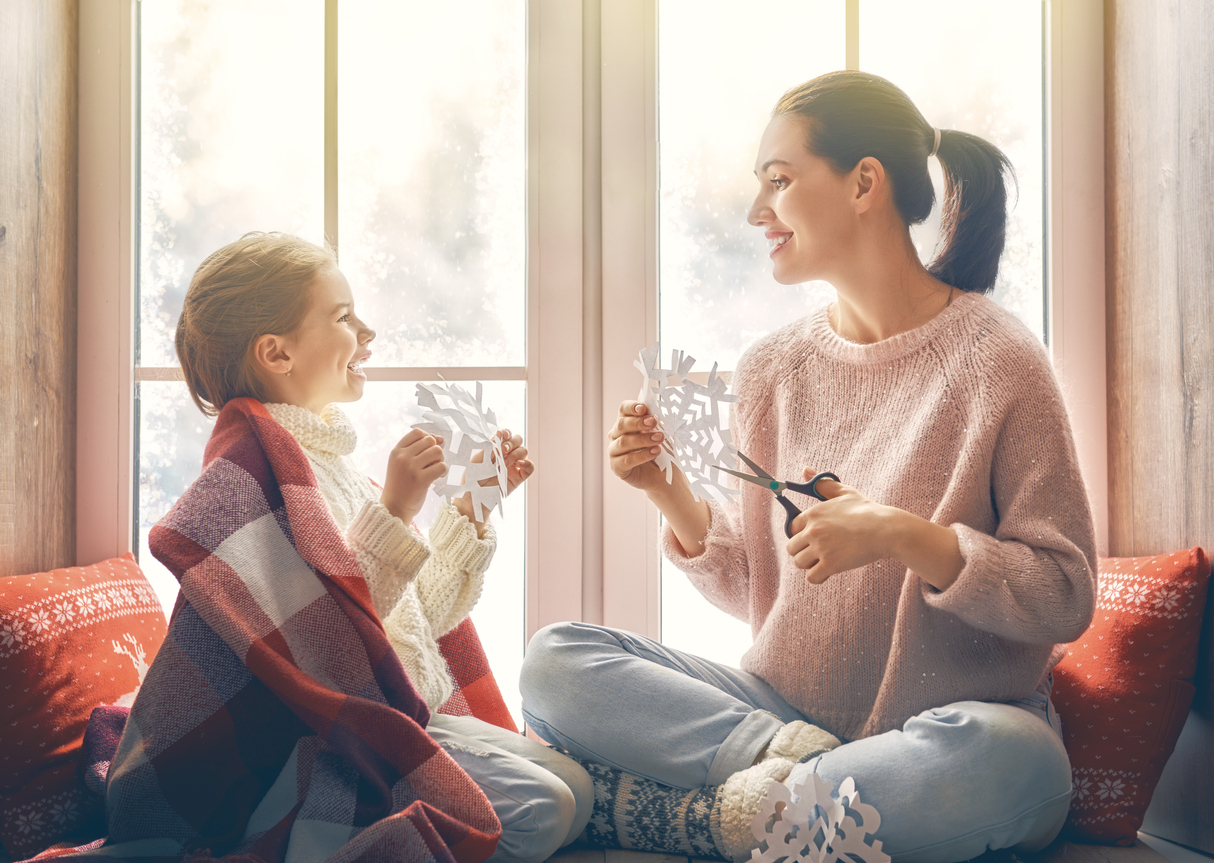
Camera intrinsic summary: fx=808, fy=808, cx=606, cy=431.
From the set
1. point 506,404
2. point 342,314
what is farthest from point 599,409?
point 342,314

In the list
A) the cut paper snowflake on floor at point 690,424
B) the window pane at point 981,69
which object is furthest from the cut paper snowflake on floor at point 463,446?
the window pane at point 981,69

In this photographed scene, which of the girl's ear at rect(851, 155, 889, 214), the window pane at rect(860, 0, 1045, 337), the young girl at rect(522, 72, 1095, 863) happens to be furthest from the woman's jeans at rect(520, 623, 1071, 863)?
the window pane at rect(860, 0, 1045, 337)

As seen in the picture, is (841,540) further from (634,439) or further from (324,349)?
(324,349)

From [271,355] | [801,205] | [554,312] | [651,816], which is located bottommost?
[651,816]

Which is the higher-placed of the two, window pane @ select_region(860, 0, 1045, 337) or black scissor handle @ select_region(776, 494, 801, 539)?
window pane @ select_region(860, 0, 1045, 337)

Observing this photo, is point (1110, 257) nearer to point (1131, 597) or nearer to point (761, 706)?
point (1131, 597)

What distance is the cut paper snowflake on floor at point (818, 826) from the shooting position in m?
0.86

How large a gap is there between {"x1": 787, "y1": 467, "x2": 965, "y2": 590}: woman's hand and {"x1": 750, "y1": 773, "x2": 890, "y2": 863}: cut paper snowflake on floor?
0.23 meters

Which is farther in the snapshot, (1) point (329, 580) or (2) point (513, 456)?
(2) point (513, 456)

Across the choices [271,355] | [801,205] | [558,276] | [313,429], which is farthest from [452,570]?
[801,205]

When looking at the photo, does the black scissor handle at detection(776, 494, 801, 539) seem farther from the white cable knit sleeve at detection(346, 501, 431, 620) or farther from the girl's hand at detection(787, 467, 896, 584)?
the white cable knit sleeve at detection(346, 501, 431, 620)

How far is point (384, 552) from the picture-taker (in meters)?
0.98

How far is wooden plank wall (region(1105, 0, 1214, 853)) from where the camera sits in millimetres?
1114

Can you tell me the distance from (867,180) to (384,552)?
2.70ft
